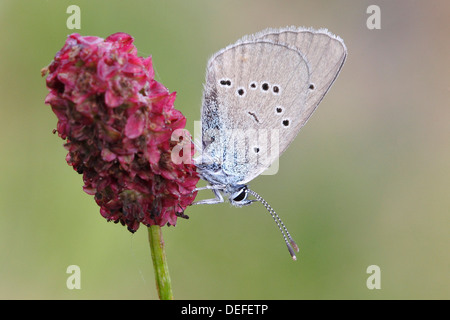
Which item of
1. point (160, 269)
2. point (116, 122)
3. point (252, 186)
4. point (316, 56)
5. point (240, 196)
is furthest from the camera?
point (252, 186)

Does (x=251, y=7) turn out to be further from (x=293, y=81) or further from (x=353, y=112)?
(x=293, y=81)

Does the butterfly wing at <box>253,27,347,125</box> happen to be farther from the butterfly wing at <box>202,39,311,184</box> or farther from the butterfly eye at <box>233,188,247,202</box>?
the butterfly eye at <box>233,188,247,202</box>

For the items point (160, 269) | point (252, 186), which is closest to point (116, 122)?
point (160, 269)

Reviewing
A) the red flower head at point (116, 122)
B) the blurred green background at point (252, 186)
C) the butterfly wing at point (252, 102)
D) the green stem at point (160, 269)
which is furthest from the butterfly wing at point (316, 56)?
the blurred green background at point (252, 186)

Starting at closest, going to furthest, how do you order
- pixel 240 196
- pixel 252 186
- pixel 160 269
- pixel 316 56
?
pixel 160 269 → pixel 316 56 → pixel 240 196 → pixel 252 186

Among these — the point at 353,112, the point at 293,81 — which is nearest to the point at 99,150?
the point at 293,81

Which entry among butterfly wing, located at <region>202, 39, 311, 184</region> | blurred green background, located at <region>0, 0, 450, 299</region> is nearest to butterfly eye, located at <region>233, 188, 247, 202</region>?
butterfly wing, located at <region>202, 39, 311, 184</region>

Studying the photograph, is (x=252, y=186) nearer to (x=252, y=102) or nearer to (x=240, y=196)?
(x=240, y=196)
